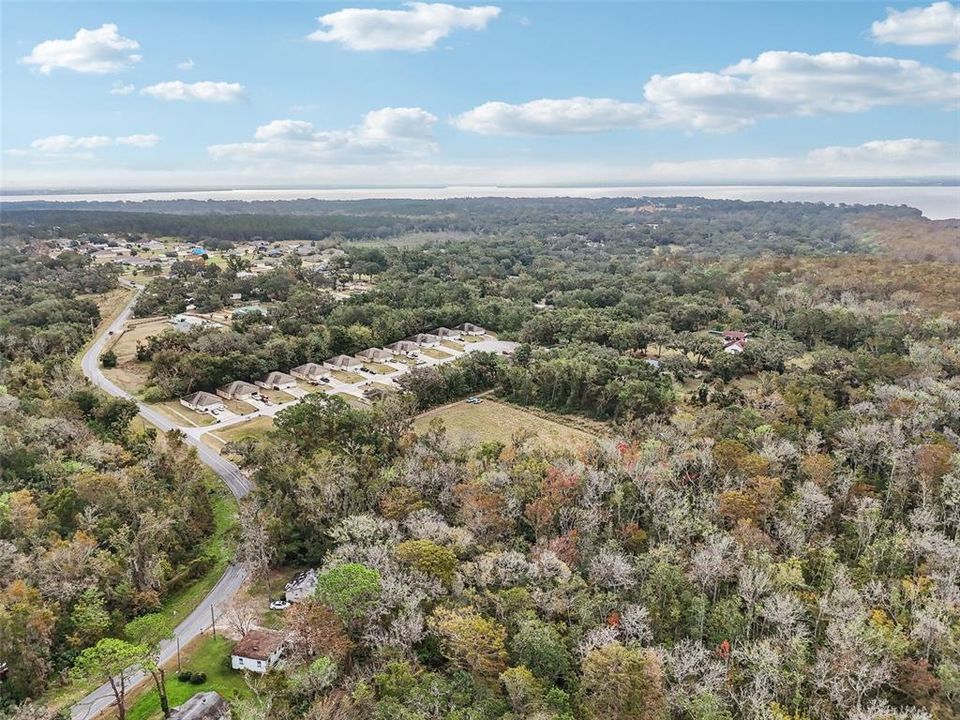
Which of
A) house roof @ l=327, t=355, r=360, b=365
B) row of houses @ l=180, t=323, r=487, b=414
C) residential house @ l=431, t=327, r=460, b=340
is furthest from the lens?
residential house @ l=431, t=327, r=460, b=340

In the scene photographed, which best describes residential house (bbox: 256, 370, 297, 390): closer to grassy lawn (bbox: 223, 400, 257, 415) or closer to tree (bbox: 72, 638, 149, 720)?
grassy lawn (bbox: 223, 400, 257, 415)

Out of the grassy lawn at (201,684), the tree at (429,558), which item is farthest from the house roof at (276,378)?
the tree at (429,558)

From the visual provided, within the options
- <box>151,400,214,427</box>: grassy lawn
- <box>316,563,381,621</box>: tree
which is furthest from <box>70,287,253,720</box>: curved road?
<box>316,563,381,621</box>: tree

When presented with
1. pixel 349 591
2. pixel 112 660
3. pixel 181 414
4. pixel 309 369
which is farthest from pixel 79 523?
pixel 309 369

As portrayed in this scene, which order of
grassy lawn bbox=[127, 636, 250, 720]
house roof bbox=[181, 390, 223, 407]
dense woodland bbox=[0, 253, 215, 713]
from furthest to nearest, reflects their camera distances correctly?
house roof bbox=[181, 390, 223, 407], dense woodland bbox=[0, 253, 215, 713], grassy lawn bbox=[127, 636, 250, 720]

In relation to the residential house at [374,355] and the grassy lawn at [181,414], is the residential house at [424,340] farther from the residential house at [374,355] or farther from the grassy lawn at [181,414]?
the grassy lawn at [181,414]

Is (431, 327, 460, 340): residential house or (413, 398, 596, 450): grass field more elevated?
(431, 327, 460, 340): residential house

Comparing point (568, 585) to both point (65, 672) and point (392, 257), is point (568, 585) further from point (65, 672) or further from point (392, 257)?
point (392, 257)

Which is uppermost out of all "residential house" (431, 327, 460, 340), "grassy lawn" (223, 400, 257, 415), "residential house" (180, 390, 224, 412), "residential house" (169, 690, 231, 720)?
"residential house" (431, 327, 460, 340)
